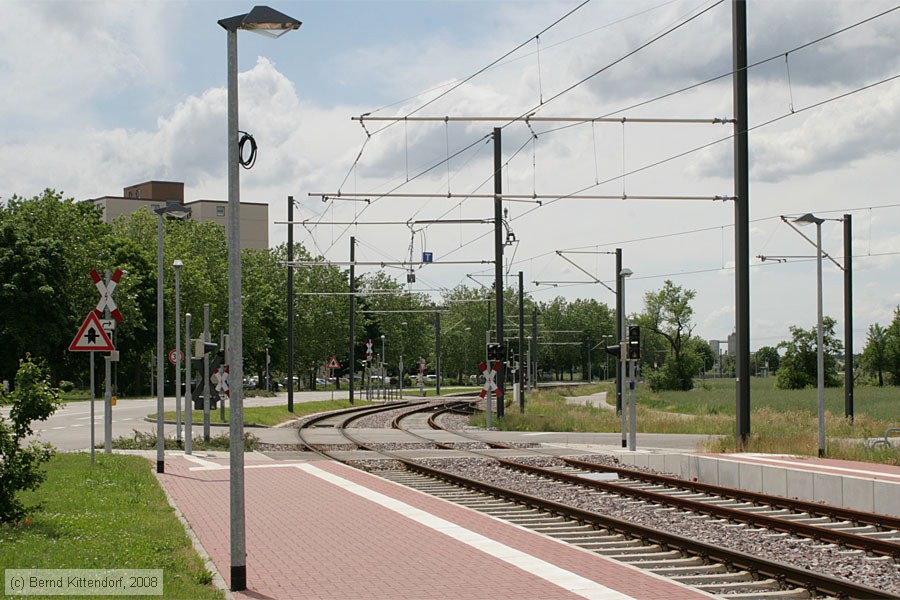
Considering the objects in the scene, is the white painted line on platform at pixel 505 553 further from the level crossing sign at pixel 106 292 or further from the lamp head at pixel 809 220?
the lamp head at pixel 809 220

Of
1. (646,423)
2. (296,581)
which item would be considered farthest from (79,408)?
(296,581)

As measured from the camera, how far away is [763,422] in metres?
35.4

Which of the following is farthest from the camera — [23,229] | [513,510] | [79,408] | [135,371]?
[135,371]

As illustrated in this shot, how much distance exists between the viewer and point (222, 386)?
90.9ft

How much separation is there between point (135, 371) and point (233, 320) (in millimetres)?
71680

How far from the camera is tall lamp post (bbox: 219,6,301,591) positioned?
9.20m

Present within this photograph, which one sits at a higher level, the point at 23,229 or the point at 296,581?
the point at 23,229

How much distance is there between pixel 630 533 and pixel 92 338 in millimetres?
10433

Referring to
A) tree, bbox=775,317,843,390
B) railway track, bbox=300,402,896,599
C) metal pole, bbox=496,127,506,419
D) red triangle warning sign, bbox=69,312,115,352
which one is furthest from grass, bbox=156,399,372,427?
tree, bbox=775,317,843,390

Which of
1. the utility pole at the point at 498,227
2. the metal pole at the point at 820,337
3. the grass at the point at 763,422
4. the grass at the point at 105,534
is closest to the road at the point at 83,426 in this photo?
the grass at the point at 105,534

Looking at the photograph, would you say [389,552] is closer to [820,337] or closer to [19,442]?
[19,442]

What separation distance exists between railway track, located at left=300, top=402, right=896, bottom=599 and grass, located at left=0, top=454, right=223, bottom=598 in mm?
4592

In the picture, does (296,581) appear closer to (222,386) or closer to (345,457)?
(345,457)

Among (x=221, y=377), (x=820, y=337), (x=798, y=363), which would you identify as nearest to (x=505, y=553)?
(x=820, y=337)
